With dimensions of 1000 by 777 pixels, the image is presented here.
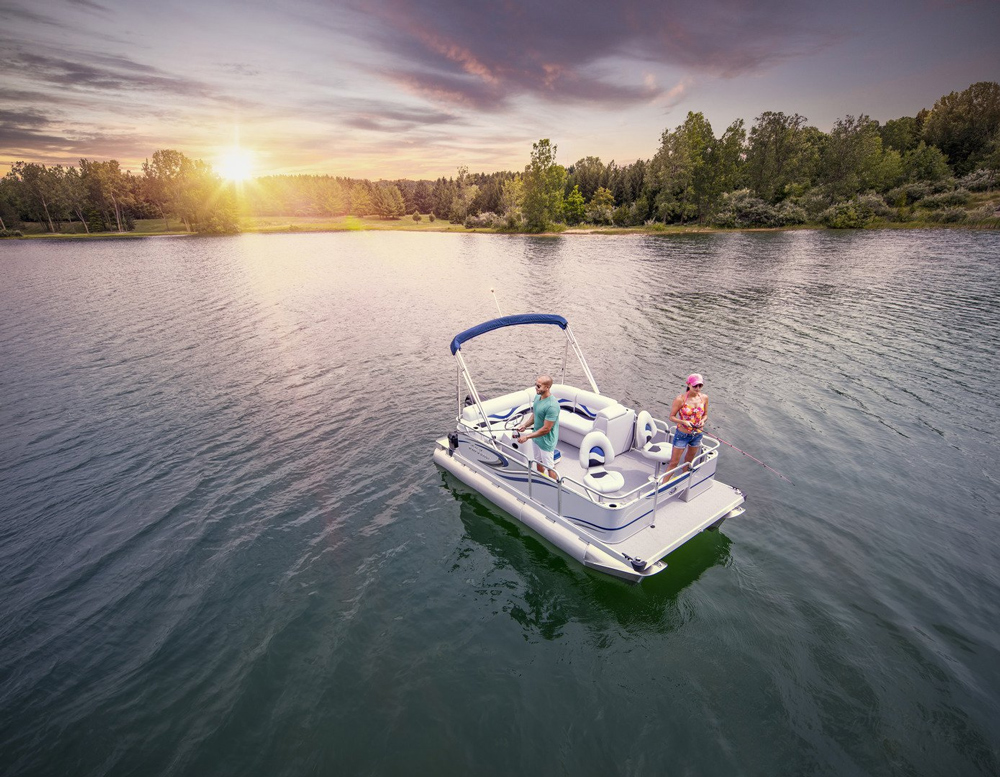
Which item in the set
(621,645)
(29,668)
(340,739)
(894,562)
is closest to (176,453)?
(29,668)

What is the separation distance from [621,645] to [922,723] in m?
3.92

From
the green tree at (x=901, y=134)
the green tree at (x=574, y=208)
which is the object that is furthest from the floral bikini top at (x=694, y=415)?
the green tree at (x=901, y=134)

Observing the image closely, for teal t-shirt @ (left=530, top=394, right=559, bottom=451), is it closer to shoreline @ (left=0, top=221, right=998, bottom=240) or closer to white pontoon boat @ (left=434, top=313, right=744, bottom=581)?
white pontoon boat @ (left=434, top=313, right=744, bottom=581)

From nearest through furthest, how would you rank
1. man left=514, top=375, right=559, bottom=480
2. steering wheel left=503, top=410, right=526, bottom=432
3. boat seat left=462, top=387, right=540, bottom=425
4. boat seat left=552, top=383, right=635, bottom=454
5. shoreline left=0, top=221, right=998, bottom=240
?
man left=514, top=375, right=559, bottom=480
boat seat left=552, top=383, right=635, bottom=454
steering wheel left=503, top=410, right=526, bottom=432
boat seat left=462, top=387, right=540, bottom=425
shoreline left=0, top=221, right=998, bottom=240

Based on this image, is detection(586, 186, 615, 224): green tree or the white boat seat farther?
detection(586, 186, 615, 224): green tree

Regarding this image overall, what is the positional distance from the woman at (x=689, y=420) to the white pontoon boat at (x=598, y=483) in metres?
0.27

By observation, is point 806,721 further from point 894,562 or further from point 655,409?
point 655,409

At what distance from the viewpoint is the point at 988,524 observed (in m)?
9.37

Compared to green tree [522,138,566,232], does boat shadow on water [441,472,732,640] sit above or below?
below

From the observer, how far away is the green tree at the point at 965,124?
260 ft

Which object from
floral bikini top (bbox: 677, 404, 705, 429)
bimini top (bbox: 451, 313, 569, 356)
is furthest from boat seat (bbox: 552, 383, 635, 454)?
bimini top (bbox: 451, 313, 569, 356)

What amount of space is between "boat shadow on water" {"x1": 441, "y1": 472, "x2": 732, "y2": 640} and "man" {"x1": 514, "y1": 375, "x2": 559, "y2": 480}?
1717 millimetres

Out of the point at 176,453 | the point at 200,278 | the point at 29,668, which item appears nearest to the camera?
the point at 29,668

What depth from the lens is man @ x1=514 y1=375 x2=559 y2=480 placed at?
28.3 feet
